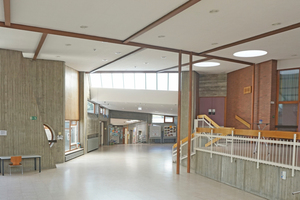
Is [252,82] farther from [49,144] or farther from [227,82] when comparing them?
[49,144]

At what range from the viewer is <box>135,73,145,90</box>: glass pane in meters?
16.9

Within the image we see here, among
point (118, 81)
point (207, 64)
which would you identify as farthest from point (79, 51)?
point (118, 81)

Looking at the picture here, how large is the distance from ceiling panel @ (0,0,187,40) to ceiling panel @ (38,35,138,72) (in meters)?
1.48

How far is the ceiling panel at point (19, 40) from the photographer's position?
8.09 metres

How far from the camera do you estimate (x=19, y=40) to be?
349 inches

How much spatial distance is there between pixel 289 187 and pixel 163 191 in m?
3.34

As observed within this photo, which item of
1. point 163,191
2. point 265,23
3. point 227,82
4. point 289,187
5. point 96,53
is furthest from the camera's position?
→ point 227,82

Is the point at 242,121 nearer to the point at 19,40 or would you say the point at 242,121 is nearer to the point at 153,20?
the point at 153,20

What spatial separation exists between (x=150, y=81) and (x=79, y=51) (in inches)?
282

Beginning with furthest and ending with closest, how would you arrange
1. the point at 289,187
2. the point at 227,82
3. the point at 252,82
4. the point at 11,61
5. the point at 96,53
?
the point at 227,82 → the point at 252,82 → the point at 96,53 → the point at 11,61 → the point at 289,187

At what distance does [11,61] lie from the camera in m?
10.3

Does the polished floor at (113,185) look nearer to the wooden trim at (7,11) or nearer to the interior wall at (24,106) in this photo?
the interior wall at (24,106)

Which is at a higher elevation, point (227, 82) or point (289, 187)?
point (227, 82)

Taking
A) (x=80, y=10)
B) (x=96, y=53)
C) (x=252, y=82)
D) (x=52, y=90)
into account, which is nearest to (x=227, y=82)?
(x=252, y=82)
